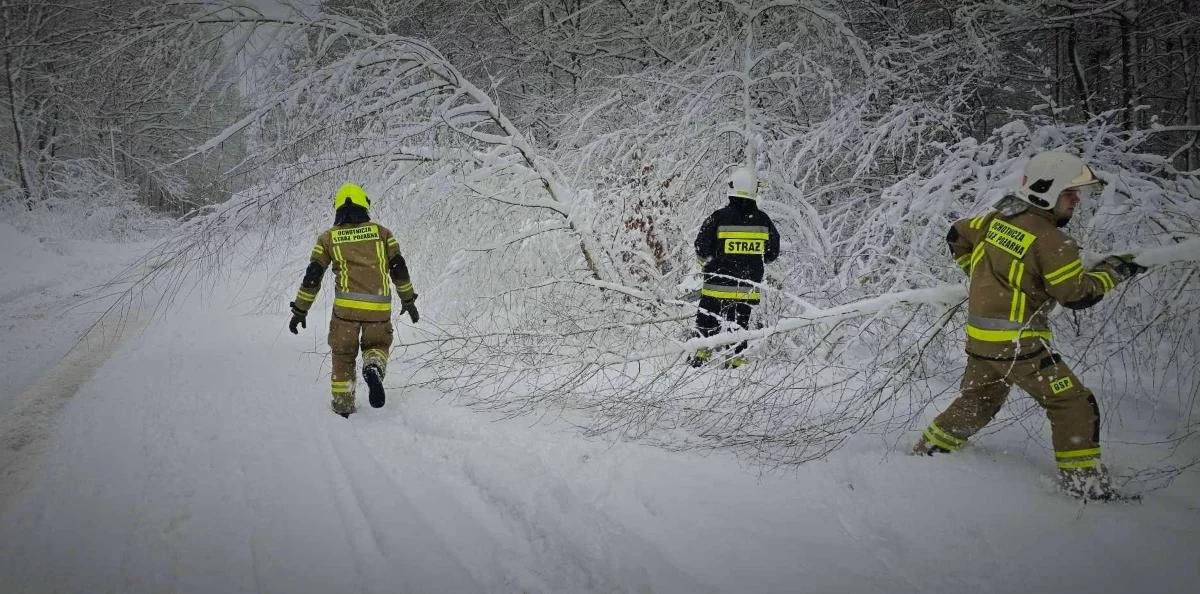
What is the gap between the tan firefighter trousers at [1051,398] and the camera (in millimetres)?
2338

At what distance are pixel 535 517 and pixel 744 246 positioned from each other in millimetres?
2845

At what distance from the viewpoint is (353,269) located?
4.21 m

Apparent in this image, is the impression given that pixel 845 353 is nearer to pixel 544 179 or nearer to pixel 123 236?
pixel 544 179

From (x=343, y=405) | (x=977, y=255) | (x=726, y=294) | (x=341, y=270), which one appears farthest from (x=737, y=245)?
(x=343, y=405)

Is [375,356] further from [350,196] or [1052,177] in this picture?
[1052,177]

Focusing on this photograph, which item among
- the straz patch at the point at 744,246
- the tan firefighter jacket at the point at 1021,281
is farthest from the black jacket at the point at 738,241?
the tan firefighter jacket at the point at 1021,281

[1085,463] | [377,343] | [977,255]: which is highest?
[977,255]

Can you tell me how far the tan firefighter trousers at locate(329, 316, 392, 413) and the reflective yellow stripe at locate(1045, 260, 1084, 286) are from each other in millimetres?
4219

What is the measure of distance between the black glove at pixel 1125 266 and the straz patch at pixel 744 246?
7.79 feet

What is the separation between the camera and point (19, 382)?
520cm

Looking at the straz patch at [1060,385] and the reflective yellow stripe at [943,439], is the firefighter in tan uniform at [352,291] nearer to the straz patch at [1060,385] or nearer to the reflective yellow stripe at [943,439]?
the reflective yellow stripe at [943,439]

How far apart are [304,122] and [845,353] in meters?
4.30

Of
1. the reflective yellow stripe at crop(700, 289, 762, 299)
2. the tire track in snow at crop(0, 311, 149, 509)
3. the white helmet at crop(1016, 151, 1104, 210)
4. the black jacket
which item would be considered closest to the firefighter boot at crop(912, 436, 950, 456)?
the white helmet at crop(1016, 151, 1104, 210)

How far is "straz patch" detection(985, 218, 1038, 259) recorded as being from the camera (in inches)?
91.4
